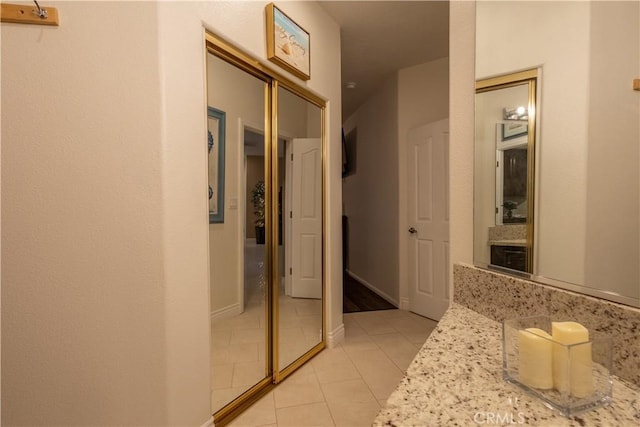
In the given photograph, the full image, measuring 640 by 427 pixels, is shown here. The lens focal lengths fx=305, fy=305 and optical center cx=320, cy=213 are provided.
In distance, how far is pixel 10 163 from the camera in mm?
1173

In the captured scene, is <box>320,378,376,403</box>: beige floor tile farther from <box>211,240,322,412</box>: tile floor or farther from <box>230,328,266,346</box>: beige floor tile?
<box>230,328,266,346</box>: beige floor tile

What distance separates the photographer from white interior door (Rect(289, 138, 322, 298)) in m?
2.35

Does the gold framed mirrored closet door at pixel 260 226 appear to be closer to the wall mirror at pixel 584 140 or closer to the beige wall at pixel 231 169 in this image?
the beige wall at pixel 231 169

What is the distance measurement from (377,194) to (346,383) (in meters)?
2.66

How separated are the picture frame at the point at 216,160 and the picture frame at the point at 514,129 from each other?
1.40 metres

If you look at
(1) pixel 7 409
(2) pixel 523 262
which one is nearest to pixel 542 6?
(2) pixel 523 262

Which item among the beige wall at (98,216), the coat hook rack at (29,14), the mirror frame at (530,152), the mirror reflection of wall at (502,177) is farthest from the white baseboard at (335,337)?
the coat hook rack at (29,14)

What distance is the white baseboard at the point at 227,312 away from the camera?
1.70 metres

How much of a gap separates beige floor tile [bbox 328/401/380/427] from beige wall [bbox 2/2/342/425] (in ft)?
2.72

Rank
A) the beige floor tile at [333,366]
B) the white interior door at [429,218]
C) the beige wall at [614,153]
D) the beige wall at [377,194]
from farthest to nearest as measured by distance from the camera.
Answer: the beige wall at [377,194] < the white interior door at [429,218] < the beige floor tile at [333,366] < the beige wall at [614,153]

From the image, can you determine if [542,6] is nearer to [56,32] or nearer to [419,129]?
[56,32]

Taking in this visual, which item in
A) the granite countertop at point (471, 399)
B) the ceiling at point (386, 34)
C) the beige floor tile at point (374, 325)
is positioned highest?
the ceiling at point (386, 34)

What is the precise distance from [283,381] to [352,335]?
968 mm

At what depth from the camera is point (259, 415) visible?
173 cm
